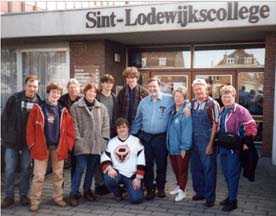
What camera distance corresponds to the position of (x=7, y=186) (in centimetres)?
559

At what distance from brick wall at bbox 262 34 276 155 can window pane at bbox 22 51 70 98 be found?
16.7 ft

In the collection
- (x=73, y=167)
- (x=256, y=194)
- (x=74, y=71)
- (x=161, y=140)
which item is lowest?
(x=256, y=194)

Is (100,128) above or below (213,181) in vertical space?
above

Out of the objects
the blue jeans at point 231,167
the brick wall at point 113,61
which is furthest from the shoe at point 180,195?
the brick wall at point 113,61

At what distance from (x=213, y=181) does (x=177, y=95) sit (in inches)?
49.8

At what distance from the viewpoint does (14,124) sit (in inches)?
216

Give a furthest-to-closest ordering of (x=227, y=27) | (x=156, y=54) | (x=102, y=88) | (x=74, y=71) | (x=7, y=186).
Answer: (x=156, y=54) < (x=74, y=71) < (x=227, y=27) < (x=102, y=88) < (x=7, y=186)

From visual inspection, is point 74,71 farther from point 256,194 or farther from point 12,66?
point 256,194

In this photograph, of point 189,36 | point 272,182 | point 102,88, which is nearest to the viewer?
point 102,88

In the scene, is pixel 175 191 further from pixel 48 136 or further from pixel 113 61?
pixel 113 61

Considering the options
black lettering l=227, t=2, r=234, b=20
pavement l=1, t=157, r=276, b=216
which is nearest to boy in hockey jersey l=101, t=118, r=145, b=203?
pavement l=1, t=157, r=276, b=216

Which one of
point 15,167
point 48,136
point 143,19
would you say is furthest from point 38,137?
point 143,19

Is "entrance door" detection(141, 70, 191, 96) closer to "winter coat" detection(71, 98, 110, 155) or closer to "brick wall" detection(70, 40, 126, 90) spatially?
"brick wall" detection(70, 40, 126, 90)

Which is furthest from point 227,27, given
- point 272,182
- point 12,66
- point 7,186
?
point 12,66
